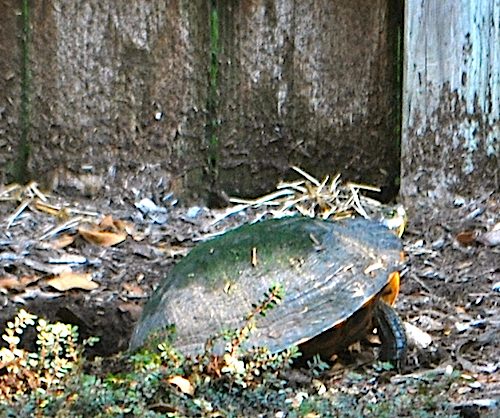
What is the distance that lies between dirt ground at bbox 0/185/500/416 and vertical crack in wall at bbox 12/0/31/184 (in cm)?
10

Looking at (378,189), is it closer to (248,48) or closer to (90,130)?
(248,48)

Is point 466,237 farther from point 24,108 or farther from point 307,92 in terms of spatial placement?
point 24,108

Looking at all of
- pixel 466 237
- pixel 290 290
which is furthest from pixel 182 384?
pixel 466 237

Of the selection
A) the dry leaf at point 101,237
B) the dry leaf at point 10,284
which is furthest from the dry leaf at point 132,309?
the dry leaf at point 101,237

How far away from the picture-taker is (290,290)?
317 centimetres

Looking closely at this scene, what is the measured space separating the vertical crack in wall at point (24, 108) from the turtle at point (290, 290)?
4.64 ft

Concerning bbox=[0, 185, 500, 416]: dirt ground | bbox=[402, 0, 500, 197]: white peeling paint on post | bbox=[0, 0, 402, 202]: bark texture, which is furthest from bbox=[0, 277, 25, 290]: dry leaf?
bbox=[402, 0, 500, 197]: white peeling paint on post

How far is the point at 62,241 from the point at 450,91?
1462 millimetres

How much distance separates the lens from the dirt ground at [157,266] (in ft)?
11.3

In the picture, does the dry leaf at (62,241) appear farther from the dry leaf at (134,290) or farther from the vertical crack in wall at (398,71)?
the vertical crack in wall at (398,71)

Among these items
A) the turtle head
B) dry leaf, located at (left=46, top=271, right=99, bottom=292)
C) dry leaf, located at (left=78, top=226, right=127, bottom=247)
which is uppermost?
the turtle head

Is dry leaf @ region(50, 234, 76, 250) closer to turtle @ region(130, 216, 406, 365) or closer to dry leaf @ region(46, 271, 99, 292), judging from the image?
dry leaf @ region(46, 271, 99, 292)

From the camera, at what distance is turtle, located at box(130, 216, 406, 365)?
9.98 feet

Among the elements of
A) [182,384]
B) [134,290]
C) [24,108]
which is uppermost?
[24,108]
